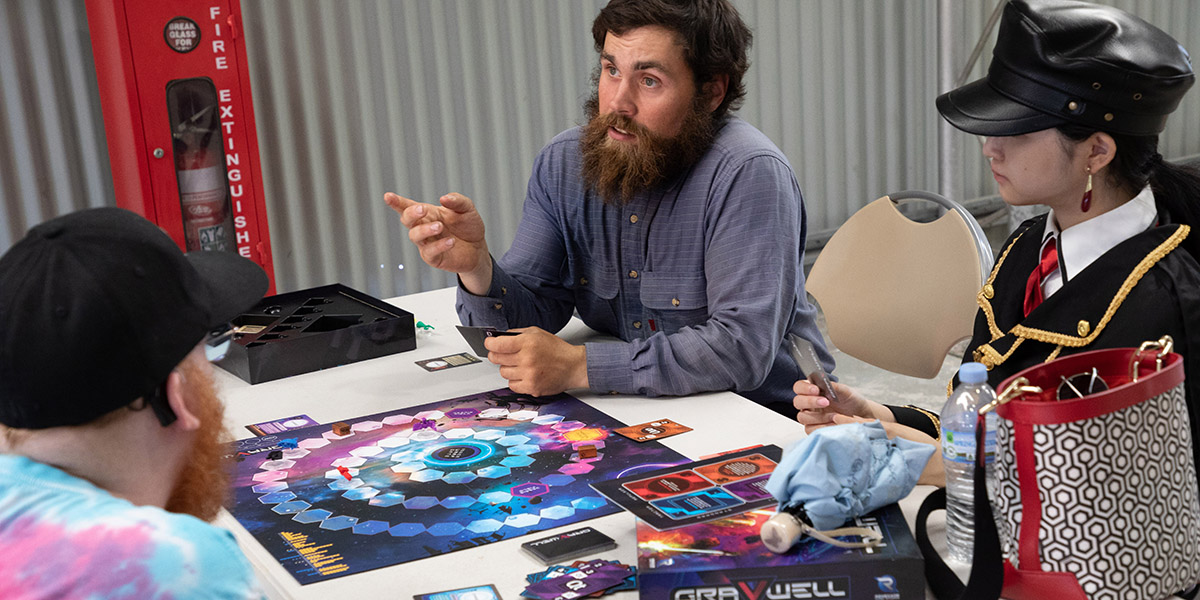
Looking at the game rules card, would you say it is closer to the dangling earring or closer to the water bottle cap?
the water bottle cap

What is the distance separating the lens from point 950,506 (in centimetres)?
134

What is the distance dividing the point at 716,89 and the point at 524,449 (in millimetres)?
1000

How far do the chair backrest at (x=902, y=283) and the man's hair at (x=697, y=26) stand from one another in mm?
476

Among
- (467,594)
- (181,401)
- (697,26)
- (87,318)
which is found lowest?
(467,594)

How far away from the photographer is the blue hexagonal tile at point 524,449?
5.66ft

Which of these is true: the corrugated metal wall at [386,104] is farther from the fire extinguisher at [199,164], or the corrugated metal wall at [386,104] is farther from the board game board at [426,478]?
the board game board at [426,478]

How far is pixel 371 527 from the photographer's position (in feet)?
4.89

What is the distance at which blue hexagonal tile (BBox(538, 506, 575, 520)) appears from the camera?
150 centimetres

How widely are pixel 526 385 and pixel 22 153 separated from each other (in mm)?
2646

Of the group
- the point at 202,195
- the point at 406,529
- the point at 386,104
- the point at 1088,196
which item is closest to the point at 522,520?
the point at 406,529

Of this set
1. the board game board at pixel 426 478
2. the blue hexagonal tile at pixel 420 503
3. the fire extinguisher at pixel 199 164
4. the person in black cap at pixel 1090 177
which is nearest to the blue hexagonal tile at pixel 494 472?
the board game board at pixel 426 478

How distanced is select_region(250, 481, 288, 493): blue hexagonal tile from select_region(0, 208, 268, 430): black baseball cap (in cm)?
69

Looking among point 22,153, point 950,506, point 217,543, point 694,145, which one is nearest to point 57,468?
point 217,543

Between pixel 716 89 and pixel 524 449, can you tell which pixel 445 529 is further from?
pixel 716 89
